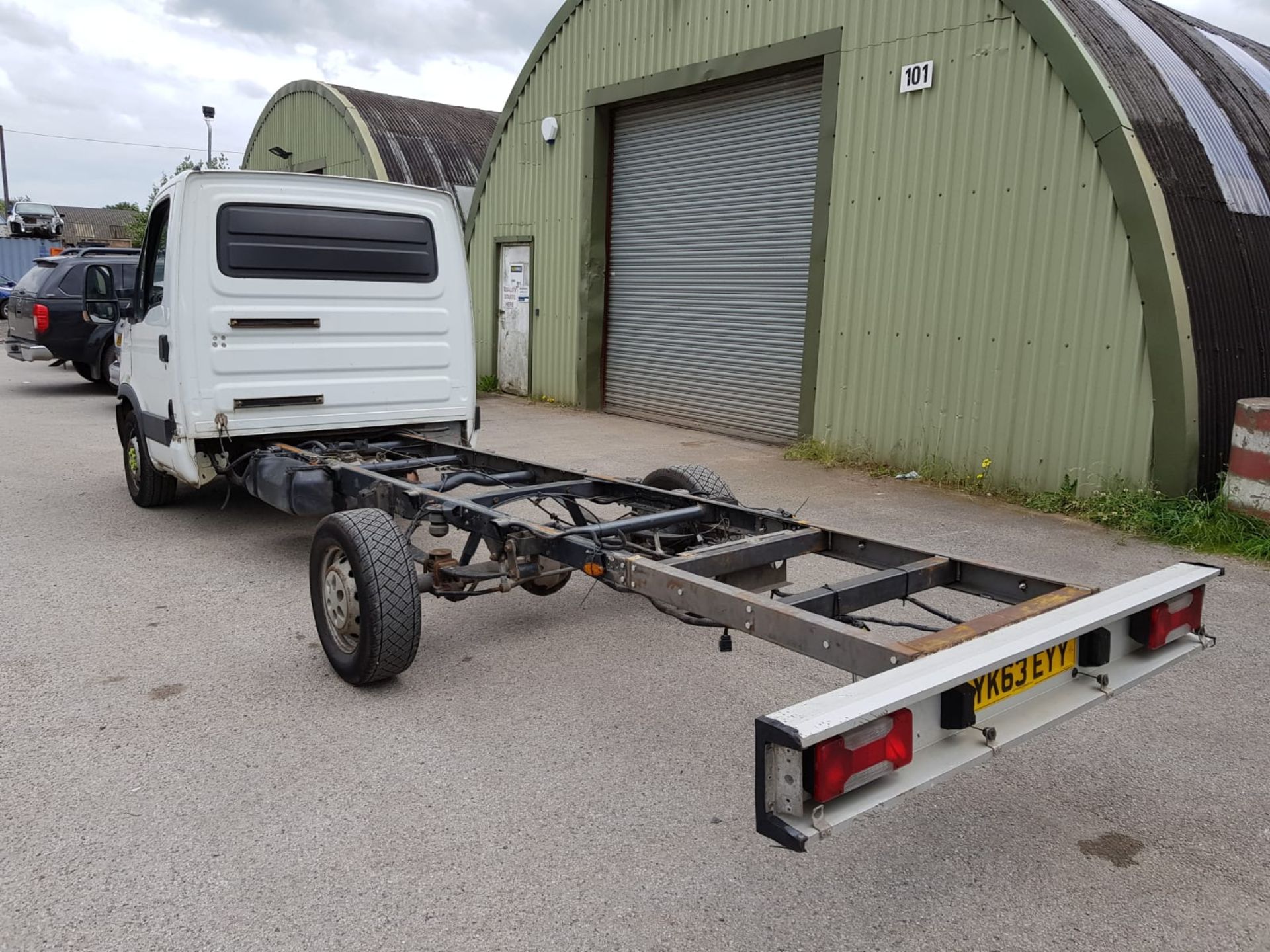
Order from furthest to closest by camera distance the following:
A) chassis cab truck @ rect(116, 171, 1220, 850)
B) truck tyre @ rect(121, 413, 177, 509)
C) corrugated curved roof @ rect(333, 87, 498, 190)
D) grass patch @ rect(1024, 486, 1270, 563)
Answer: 1. corrugated curved roof @ rect(333, 87, 498, 190)
2. truck tyre @ rect(121, 413, 177, 509)
3. grass patch @ rect(1024, 486, 1270, 563)
4. chassis cab truck @ rect(116, 171, 1220, 850)

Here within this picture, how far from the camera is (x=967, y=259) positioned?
8828 mm

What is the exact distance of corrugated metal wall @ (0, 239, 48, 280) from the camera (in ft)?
117

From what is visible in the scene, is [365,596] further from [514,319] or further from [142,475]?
[514,319]

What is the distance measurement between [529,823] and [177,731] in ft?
5.13

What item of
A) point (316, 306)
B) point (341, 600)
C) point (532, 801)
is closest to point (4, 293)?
point (316, 306)

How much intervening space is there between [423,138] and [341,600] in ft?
61.5

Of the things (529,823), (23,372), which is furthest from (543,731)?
(23,372)

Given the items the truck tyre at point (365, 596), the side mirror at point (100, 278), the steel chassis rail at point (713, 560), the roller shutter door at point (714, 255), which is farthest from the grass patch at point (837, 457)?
the side mirror at point (100, 278)

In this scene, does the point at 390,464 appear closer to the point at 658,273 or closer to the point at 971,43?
the point at 971,43

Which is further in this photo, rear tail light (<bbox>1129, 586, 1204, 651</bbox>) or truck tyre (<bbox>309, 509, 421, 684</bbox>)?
truck tyre (<bbox>309, 509, 421, 684</bbox>)

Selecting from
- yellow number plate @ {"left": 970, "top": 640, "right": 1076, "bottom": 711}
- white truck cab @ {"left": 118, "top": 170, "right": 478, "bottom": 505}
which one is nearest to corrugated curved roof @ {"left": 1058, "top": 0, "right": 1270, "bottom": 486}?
white truck cab @ {"left": 118, "top": 170, "right": 478, "bottom": 505}

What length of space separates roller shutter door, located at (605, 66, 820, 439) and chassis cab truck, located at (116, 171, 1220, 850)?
170 inches

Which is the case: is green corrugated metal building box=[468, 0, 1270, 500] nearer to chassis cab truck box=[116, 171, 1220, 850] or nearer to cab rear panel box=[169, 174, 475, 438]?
chassis cab truck box=[116, 171, 1220, 850]

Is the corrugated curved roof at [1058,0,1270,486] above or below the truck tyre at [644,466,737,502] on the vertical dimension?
above
